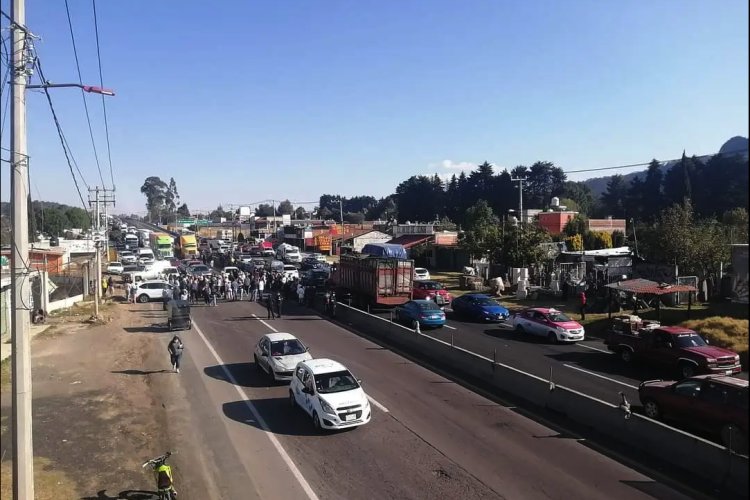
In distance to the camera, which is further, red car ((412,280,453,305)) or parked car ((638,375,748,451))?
red car ((412,280,453,305))

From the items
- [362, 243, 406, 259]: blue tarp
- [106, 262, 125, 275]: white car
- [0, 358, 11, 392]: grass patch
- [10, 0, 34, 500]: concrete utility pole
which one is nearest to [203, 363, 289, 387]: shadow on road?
[0, 358, 11, 392]: grass patch

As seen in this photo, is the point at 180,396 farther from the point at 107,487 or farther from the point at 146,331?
the point at 146,331

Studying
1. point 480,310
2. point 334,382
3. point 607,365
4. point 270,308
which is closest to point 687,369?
point 607,365

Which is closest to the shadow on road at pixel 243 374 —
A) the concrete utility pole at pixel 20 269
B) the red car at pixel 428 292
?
the concrete utility pole at pixel 20 269

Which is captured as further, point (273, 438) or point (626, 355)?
point (626, 355)

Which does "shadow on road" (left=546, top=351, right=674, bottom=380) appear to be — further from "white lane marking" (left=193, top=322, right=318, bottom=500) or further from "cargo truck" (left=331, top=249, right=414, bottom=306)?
"white lane marking" (left=193, top=322, right=318, bottom=500)

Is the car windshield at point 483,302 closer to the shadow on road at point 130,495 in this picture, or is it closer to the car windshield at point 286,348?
the car windshield at point 286,348

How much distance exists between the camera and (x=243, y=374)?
19.1m

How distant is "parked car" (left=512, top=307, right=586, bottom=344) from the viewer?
77.0 ft

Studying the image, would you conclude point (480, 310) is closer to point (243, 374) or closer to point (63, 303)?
point (243, 374)

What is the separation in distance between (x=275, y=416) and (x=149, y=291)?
27.8 m

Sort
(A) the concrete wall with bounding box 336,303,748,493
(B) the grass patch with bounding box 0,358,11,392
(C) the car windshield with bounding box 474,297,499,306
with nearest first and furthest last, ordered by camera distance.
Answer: (B) the grass patch with bounding box 0,358,11,392, (A) the concrete wall with bounding box 336,303,748,493, (C) the car windshield with bounding box 474,297,499,306

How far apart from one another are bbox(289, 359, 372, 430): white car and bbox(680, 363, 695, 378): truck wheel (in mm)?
9964

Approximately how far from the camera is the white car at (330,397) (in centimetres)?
1341
